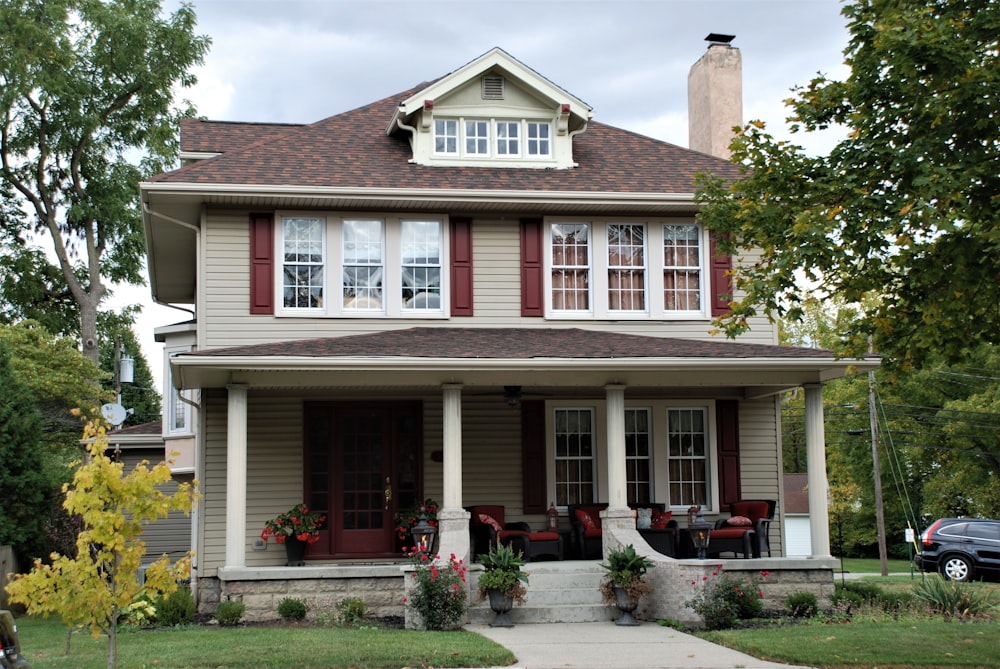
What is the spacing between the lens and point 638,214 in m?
17.5

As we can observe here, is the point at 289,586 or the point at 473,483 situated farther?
the point at 473,483

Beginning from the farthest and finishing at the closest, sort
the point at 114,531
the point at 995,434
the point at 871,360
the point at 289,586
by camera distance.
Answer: the point at 995,434, the point at 871,360, the point at 289,586, the point at 114,531

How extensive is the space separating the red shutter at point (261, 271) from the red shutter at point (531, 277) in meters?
3.85

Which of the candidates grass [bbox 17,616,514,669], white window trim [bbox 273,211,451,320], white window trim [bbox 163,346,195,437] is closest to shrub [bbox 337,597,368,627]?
grass [bbox 17,616,514,669]

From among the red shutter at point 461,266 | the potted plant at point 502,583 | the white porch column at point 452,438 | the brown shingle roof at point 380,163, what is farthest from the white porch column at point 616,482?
the brown shingle roof at point 380,163

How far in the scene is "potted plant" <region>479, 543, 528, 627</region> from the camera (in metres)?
13.2

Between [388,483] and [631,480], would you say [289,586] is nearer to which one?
[388,483]

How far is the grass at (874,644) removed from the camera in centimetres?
1077

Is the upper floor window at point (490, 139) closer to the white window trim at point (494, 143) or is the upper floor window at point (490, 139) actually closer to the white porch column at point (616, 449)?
the white window trim at point (494, 143)

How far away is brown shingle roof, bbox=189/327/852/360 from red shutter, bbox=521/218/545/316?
1.17 feet

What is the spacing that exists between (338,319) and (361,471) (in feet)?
7.72

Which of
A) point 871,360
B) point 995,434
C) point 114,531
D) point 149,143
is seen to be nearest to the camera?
point 114,531

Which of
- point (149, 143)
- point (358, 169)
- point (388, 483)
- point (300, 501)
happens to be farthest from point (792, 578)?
point (149, 143)

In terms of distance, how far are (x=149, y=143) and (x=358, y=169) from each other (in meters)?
18.4
